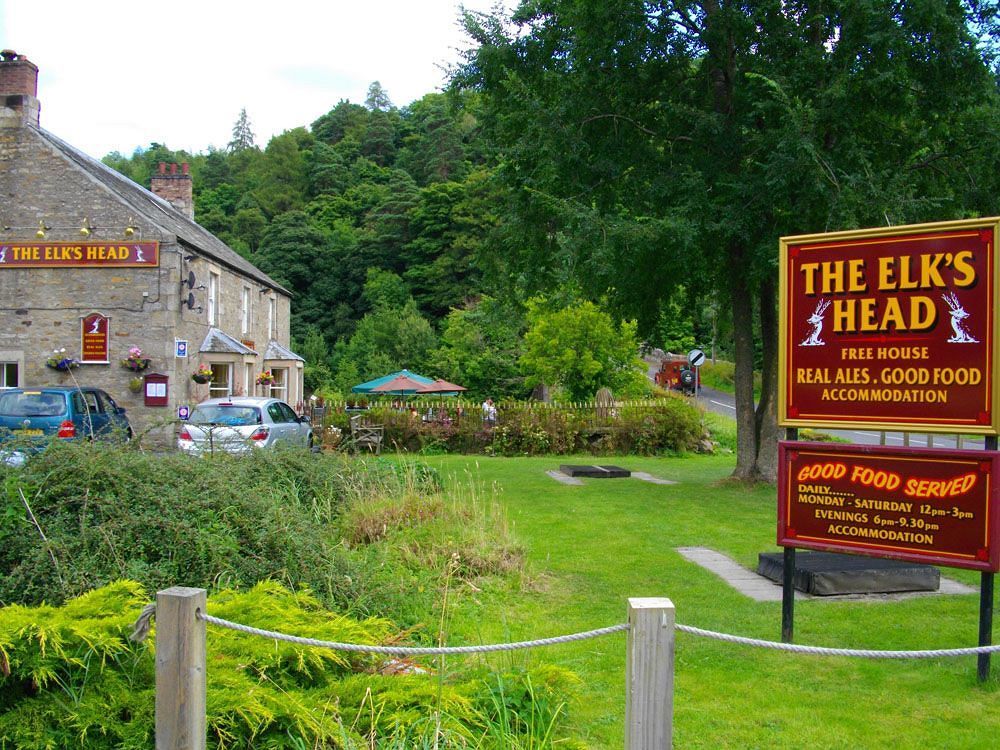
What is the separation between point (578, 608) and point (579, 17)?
11184mm

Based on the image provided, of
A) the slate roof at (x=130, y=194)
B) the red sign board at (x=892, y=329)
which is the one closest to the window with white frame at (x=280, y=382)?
the slate roof at (x=130, y=194)

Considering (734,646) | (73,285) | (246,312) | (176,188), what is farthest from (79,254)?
(734,646)

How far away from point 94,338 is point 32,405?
359 inches

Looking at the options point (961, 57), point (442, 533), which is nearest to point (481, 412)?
point (961, 57)

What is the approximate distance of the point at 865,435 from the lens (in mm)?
33156

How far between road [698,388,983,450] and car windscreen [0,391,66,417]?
44.3 ft

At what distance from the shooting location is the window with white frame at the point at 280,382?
33938 millimetres

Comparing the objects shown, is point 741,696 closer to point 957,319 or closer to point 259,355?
point 957,319

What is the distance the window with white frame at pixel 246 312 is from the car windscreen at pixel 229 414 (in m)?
14.5

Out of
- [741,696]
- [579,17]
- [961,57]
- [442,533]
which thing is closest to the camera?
[741,696]

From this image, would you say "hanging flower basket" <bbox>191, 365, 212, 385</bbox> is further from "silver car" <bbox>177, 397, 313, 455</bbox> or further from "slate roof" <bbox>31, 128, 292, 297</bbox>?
"silver car" <bbox>177, 397, 313, 455</bbox>

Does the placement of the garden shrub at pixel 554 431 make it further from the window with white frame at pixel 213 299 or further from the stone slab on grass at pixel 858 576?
the stone slab on grass at pixel 858 576

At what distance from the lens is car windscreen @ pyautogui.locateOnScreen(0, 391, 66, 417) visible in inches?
586

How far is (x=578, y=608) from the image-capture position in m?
7.08
